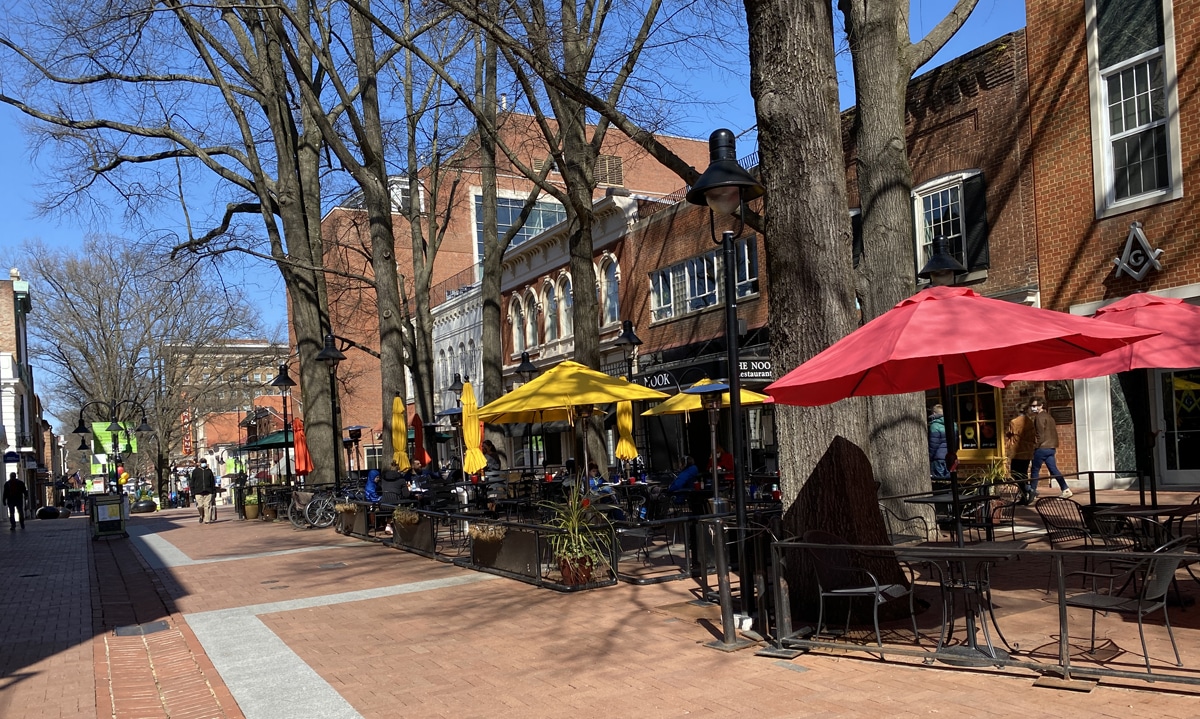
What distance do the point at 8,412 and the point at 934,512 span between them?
47639 millimetres

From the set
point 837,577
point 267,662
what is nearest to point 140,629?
point 267,662

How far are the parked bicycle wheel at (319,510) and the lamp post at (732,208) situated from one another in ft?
46.8

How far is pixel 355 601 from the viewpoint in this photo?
1016 cm

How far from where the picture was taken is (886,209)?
12.3 meters

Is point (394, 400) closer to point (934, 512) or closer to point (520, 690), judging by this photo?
point (934, 512)

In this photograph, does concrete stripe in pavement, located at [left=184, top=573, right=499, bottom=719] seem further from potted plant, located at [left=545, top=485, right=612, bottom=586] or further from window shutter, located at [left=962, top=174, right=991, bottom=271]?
window shutter, located at [left=962, top=174, right=991, bottom=271]

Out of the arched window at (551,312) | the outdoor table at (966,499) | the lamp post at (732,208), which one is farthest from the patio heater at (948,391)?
the arched window at (551,312)

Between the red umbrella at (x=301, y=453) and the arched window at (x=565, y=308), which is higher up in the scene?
the arched window at (x=565, y=308)

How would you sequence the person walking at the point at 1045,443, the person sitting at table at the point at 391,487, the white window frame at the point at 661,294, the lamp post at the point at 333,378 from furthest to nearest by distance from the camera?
1. the white window frame at the point at 661,294
2. the lamp post at the point at 333,378
3. the person sitting at table at the point at 391,487
4. the person walking at the point at 1045,443

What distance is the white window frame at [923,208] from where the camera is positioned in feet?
62.7

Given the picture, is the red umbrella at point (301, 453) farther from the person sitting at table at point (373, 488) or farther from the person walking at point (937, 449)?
the person walking at point (937, 449)

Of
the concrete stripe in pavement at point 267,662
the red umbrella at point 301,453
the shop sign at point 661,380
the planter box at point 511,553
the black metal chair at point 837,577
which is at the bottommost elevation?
the concrete stripe in pavement at point 267,662

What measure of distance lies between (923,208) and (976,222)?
1422 mm

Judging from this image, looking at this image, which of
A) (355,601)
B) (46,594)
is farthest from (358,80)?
(355,601)
